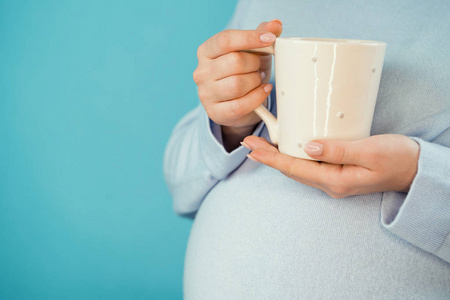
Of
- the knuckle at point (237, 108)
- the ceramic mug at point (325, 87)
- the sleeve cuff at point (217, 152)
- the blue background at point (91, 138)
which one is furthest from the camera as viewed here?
the blue background at point (91, 138)

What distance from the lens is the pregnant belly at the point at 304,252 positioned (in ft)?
1.83

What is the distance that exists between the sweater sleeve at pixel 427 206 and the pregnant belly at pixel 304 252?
0.09 ft

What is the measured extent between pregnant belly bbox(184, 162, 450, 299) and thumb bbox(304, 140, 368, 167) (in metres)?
0.13

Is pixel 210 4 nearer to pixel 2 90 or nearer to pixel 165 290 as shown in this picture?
pixel 2 90

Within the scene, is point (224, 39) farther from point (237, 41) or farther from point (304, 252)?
point (304, 252)

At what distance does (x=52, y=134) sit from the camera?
4.40 feet

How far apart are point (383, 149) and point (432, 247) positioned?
0.17m

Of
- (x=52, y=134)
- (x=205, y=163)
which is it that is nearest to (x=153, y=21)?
(x=52, y=134)

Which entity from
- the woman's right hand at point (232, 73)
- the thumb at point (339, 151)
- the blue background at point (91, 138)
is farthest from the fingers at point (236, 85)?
the blue background at point (91, 138)

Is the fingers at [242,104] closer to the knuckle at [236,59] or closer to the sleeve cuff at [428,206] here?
→ the knuckle at [236,59]

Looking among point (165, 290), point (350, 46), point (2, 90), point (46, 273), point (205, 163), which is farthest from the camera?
point (165, 290)

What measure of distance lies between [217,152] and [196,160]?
130 mm

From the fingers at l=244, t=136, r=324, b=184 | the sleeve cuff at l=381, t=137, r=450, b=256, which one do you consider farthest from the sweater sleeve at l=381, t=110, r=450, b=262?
the fingers at l=244, t=136, r=324, b=184

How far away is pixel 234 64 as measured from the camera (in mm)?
543
